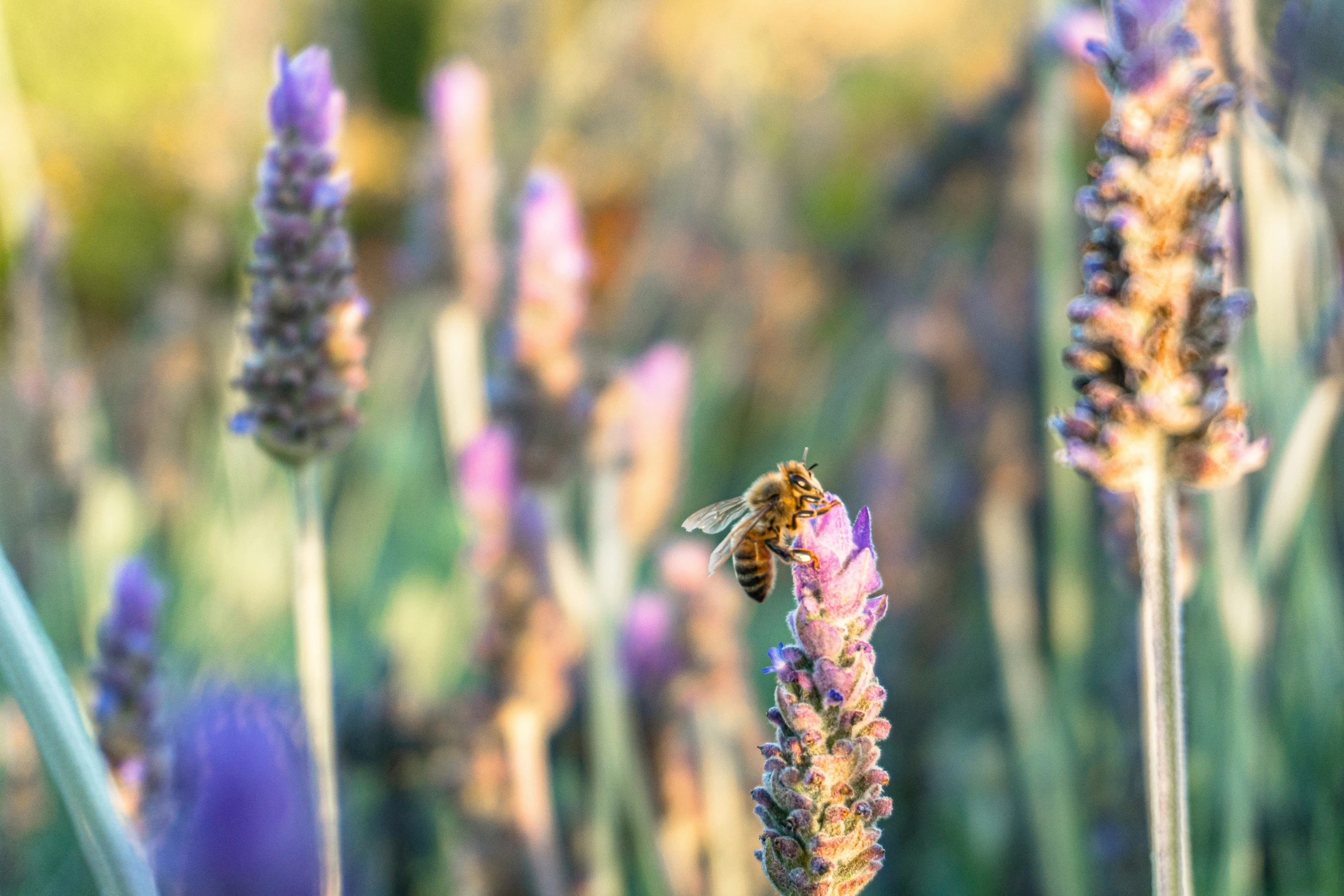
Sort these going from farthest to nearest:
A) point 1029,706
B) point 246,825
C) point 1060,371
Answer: point 1060,371, point 1029,706, point 246,825

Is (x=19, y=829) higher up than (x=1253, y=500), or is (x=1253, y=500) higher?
(x=1253, y=500)

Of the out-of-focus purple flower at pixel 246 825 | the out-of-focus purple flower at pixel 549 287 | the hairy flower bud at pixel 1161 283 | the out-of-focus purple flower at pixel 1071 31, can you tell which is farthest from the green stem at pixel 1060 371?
the out-of-focus purple flower at pixel 246 825

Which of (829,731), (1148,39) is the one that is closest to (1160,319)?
(1148,39)

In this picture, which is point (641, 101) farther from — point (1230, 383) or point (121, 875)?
point (121, 875)

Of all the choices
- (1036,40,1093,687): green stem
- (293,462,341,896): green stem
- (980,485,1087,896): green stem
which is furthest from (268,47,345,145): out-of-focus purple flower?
(980,485,1087,896): green stem

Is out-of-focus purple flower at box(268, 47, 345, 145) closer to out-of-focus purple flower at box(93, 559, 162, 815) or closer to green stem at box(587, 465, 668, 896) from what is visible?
out-of-focus purple flower at box(93, 559, 162, 815)

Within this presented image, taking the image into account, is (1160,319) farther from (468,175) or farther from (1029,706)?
(468,175)

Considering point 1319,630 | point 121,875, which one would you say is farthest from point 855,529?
point 1319,630
